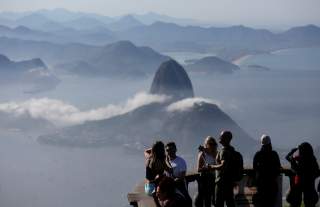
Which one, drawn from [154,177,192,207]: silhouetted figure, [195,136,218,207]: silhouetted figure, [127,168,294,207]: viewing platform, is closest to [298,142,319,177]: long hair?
[127,168,294,207]: viewing platform

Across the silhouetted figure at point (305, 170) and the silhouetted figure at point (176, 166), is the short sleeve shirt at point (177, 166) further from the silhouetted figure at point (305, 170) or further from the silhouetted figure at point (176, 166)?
the silhouetted figure at point (305, 170)

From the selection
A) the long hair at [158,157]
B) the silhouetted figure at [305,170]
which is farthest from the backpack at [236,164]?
the long hair at [158,157]

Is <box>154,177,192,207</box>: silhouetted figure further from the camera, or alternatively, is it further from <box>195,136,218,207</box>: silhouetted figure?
<box>195,136,218,207</box>: silhouetted figure

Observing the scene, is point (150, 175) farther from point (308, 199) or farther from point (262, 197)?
point (308, 199)

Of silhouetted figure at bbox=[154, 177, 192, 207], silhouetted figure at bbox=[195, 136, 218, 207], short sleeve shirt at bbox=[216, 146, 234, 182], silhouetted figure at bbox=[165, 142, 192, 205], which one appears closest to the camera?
silhouetted figure at bbox=[154, 177, 192, 207]

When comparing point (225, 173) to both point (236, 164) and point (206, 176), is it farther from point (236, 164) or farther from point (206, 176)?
point (206, 176)
